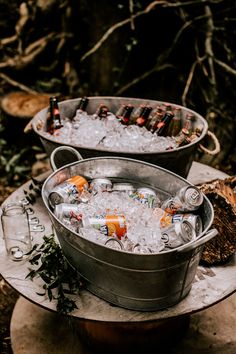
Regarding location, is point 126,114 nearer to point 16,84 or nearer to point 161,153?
point 161,153

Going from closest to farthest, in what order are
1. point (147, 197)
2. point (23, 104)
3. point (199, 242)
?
point (199, 242)
point (147, 197)
point (23, 104)

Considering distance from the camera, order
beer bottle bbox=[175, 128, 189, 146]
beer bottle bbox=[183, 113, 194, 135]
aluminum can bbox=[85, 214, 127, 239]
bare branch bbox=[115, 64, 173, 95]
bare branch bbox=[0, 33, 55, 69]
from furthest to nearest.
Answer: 1. bare branch bbox=[0, 33, 55, 69]
2. bare branch bbox=[115, 64, 173, 95]
3. beer bottle bbox=[183, 113, 194, 135]
4. beer bottle bbox=[175, 128, 189, 146]
5. aluminum can bbox=[85, 214, 127, 239]

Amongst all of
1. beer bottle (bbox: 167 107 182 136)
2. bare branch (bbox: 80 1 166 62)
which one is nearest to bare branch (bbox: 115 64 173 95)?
bare branch (bbox: 80 1 166 62)

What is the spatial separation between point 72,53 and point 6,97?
3.50ft

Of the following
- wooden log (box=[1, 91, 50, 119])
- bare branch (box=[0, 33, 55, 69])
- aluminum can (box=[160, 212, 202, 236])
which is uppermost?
aluminum can (box=[160, 212, 202, 236])

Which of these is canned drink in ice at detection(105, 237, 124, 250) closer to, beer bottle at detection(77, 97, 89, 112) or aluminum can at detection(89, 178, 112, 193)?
aluminum can at detection(89, 178, 112, 193)

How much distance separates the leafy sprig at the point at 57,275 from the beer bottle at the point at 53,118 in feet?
3.30

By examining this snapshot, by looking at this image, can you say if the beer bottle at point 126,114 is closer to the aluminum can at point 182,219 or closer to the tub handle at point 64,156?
the tub handle at point 64,156

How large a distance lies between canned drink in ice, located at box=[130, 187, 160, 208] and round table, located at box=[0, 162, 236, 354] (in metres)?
0.40

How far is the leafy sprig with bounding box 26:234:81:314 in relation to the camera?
1851 mm

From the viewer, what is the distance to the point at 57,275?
6.36 ft

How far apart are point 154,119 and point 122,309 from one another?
4.85 feet

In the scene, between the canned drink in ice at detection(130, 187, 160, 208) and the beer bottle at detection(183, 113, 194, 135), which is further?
the beer bottle at detection(183, 113, 194, 135)

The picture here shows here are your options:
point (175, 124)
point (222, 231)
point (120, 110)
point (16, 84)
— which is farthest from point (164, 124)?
point (16, 84)
